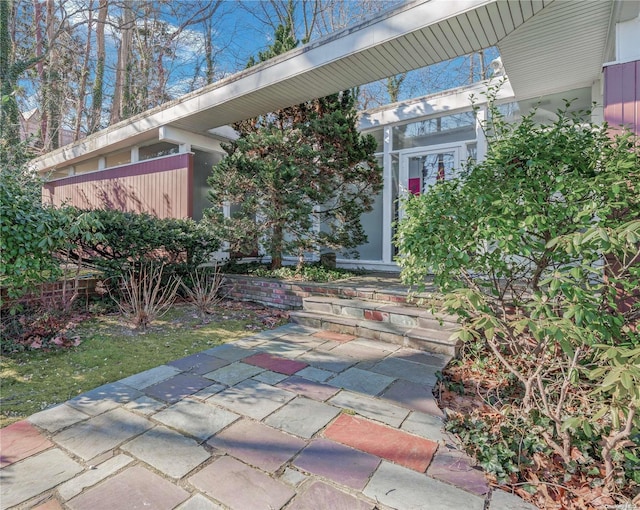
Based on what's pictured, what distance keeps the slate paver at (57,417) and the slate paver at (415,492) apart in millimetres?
1953

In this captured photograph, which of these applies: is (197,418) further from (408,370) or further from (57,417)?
(408,370)

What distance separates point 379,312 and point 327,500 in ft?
9.40

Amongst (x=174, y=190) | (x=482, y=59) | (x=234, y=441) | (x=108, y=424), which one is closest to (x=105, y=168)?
(x=174, y=190)

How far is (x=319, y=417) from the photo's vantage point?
2.41 metres

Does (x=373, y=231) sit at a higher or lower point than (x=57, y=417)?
higher

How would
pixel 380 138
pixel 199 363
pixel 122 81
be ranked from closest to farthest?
1. pixel 199 363
2. pixel 380 138
3. pixel 122 81

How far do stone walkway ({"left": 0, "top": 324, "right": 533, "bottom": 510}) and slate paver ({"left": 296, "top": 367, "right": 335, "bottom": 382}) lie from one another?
0.06 feet

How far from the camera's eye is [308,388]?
2873 millimetres

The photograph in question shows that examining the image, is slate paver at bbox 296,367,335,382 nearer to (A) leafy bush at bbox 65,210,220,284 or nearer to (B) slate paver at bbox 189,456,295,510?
(B) slate paver at bbox 189,456,295,510

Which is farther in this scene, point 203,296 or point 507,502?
point 203,296

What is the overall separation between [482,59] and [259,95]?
9.91 metres

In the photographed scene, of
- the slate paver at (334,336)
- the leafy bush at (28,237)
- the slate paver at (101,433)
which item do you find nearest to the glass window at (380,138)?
the slate paver at (334,336)

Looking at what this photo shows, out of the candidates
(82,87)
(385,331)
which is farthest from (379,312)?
(82,87)

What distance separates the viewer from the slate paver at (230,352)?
3578 mm
